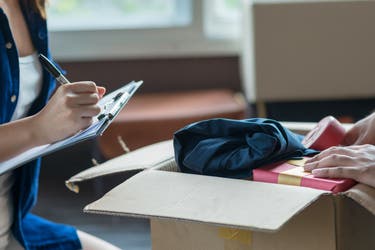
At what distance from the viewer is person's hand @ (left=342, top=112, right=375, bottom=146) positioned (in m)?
1.16

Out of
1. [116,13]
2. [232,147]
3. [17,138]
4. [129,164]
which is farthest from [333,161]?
[116,13]

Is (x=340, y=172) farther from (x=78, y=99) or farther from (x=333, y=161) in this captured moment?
(x=78, y=99)

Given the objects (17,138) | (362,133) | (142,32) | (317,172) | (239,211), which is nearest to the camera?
(239,211)

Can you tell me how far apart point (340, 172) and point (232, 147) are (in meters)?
0.17

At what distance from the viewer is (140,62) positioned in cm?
294

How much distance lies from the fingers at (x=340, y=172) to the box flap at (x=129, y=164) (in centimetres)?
27

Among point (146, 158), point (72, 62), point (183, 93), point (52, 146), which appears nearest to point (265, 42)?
point (183, 93)

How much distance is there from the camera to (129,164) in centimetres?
109

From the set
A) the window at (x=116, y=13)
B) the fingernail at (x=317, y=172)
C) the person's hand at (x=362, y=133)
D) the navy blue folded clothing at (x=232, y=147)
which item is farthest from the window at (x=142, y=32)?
the fingernail at (x=317, y=172)

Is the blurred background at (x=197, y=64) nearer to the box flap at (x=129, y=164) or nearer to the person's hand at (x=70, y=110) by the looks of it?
the box flap at (x=129, y=164)

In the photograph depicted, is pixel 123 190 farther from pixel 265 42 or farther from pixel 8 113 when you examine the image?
pixel 265 42

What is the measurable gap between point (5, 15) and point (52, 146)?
0.29m

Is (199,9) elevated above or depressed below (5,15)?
below

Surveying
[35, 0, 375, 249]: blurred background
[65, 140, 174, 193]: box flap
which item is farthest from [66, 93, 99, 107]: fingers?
[35, 0, 375, 249]: blurred background
